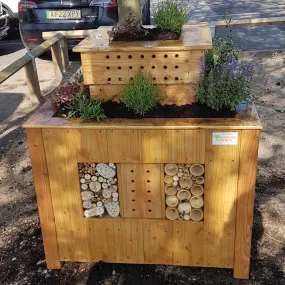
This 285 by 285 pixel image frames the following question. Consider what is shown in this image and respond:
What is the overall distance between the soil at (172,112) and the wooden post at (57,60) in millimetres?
4908

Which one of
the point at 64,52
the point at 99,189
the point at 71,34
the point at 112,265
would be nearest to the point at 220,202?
the point at 99,189

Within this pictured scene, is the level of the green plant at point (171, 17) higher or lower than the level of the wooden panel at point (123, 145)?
higher

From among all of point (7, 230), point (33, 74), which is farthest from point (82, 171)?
point (33, 74)

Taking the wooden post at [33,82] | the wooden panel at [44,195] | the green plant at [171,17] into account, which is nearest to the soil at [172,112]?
the wooden panel at [44,195]

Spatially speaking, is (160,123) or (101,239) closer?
(160,123)

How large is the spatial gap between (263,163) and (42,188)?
267 centimetres

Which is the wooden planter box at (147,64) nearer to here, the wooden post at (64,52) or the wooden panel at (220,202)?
the wooden panel at (220,202)

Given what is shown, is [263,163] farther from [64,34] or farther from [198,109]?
[64,34]

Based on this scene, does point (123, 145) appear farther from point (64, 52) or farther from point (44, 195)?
point (64, 52)

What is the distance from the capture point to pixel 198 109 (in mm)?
2865

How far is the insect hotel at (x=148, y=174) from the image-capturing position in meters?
2.71

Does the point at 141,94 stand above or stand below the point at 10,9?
above

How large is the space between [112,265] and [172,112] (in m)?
1.24

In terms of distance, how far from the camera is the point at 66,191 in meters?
2.96
